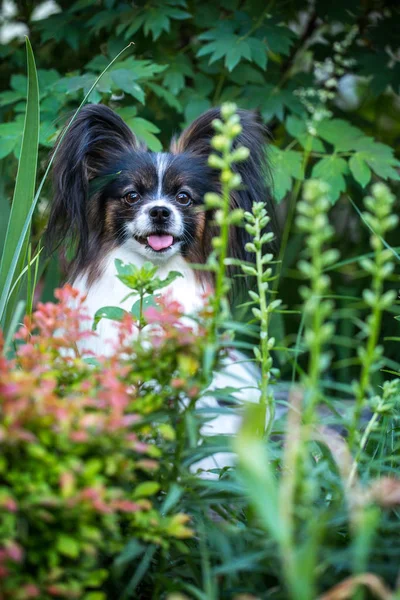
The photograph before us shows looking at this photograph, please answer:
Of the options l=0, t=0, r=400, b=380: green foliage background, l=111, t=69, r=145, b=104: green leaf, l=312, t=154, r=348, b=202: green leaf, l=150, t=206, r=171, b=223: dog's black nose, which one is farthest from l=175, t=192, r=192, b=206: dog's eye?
l=312, t=154, r=348, b=202: green leaf

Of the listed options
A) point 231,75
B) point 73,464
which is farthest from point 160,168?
point 73,464

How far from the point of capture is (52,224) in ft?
9.68

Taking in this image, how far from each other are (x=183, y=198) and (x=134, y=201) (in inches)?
8.0

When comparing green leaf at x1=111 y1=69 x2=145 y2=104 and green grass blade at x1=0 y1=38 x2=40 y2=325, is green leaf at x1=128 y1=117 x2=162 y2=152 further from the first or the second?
green grass blade at x1=0 y1=38 x2=40 y2=325

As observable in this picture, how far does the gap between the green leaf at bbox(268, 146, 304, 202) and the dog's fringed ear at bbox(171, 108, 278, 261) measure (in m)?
0.09

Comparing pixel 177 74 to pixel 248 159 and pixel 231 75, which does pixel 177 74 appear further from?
pixel 248 159

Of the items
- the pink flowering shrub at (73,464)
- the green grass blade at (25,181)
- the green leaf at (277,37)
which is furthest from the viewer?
the green leaf at (277,37)

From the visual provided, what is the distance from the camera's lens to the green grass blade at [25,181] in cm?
211

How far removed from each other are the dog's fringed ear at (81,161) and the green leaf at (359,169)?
0.96 m

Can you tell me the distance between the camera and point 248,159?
2854 mm

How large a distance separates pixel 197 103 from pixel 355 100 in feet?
6.84

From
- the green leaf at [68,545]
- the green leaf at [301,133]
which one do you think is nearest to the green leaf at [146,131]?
the green leaf at [301,133]

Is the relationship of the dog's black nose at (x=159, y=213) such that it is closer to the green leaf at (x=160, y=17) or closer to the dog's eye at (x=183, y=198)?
the dog's eye at (x=183, y=198)

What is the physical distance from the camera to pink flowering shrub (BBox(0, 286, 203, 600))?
1137 mm
